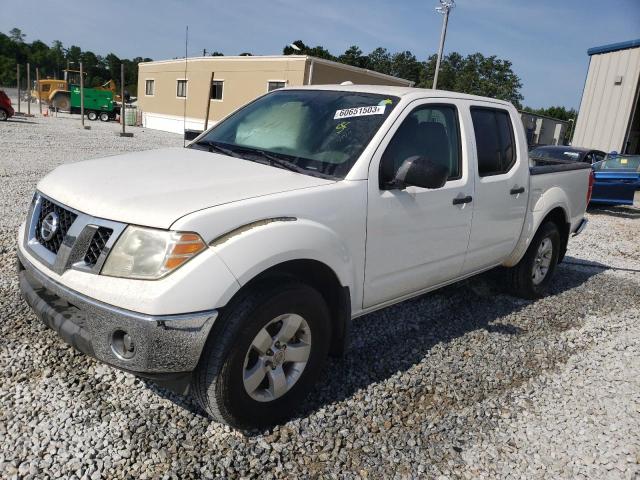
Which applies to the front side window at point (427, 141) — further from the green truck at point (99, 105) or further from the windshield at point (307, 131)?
the green truck at point (99, 105)

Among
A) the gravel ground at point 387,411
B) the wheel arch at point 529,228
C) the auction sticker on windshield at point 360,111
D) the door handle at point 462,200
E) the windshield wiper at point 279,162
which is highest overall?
the auction sticker on windshield at point 360,111

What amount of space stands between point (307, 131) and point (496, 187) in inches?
67.9

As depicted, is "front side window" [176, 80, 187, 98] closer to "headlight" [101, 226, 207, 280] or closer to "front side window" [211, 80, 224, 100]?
"front side window" [211, 80, 224, 100]

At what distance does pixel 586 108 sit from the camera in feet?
71.1

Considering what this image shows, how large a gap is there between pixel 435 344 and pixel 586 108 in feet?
70.6

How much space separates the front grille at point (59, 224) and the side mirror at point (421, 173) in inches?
72.5

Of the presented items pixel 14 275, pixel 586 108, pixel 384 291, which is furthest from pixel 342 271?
pixel 586 108

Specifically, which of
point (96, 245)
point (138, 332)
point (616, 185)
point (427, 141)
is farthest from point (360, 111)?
point (616, 185)

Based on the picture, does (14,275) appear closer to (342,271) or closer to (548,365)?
(342,271)

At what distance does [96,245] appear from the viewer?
2.41 metres

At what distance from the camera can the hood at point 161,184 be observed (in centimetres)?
238

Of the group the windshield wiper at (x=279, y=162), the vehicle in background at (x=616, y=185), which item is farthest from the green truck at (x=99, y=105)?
the windshield wiper at (x=279, y=162)

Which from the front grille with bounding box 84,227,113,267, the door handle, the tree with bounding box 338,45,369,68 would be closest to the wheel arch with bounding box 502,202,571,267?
the door handle

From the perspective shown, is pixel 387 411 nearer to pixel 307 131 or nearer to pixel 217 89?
pixel 307 131
